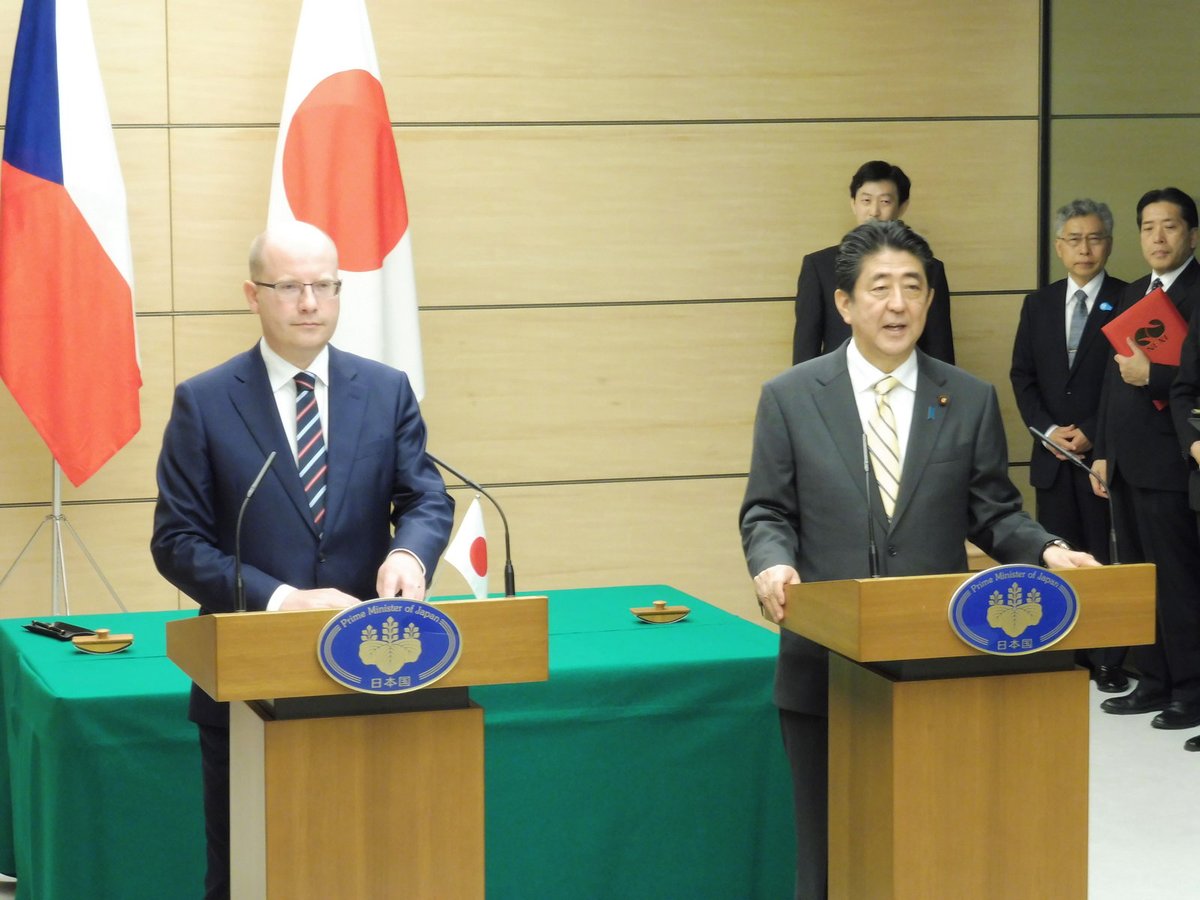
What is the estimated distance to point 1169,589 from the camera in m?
5.69

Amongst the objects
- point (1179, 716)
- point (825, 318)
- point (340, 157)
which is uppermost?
point (340, 157)

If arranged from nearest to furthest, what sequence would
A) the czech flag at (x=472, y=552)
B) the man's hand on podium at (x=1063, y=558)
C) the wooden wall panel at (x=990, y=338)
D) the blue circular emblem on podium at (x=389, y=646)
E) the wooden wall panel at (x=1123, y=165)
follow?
the blue circular emblem on podium at (x=389, y=646), the man's hand on podium at (x=1063, y=558), the czech flag at (x=472, y=552), the wooden wall panel at (x=1123, y=165), the wooden wall panel at (x=990, y=338)

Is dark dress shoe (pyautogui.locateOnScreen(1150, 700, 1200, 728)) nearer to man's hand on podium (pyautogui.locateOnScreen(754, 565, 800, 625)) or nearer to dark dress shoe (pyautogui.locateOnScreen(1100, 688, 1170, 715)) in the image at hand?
dark dress shoe (pyautogui.locateOnScreen(1100, 688, 1170, 715))

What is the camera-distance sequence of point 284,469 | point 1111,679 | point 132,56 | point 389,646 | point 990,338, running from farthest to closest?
point 990,338 → point 1111,679 → point 132,56 → point 284,469 → point 389,646

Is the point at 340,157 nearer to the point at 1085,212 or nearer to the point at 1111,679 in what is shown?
the point at 1085,212

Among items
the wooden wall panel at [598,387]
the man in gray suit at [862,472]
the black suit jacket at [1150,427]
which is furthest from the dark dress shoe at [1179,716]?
the man in gray suit at [862,472]

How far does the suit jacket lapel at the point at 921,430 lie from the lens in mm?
2834

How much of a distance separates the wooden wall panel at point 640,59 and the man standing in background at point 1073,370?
0.86 metres

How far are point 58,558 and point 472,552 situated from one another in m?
2.41

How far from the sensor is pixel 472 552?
12.7 feet

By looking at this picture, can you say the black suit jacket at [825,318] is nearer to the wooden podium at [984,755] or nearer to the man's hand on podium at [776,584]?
the man's hand on podium at [776,584]

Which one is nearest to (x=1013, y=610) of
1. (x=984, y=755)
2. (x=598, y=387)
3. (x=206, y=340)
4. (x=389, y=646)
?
(x=984, y=755)

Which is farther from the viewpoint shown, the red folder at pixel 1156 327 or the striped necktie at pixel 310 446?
the red folder at pixel 1156 327

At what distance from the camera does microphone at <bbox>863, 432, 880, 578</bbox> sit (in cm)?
262
